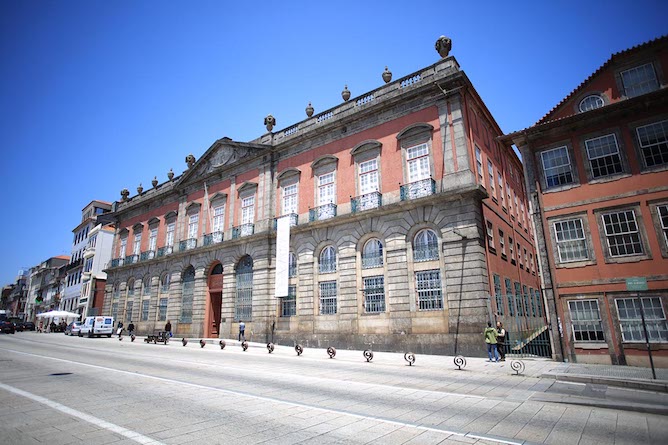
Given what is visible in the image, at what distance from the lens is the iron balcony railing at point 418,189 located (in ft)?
63.3

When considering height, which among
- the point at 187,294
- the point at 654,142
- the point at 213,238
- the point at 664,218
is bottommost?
the point at 187,294

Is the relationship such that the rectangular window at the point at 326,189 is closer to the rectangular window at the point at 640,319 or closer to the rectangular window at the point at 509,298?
the rectangular window at the point at 509,298

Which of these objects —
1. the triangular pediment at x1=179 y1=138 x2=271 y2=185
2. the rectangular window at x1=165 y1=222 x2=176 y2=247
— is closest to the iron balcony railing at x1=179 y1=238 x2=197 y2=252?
the rectangular window at x1=165 y1=222 x2=176 y2=247

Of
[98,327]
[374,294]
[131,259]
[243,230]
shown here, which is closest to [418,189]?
[374,294]

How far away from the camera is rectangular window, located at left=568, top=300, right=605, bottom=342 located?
13.9 metres

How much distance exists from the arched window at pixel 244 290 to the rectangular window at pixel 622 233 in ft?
69.2

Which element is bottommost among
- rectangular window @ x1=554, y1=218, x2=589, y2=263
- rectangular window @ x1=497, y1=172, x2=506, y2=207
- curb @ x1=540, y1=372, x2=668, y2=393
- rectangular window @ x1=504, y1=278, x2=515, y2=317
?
curb @ x1=540, y1=372, x2=668, y2=393

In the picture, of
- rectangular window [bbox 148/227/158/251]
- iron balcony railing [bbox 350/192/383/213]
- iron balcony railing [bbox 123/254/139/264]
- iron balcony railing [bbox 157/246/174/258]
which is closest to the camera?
iron balcony railing [bbox 350/192/383/213]

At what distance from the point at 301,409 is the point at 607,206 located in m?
14.6

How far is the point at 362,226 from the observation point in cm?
2136

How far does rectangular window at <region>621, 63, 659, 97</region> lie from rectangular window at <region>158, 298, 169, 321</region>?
35.3 m

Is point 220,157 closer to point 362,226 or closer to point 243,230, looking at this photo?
point 243,230

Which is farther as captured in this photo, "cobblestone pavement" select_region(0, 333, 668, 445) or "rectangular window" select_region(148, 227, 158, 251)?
"rectangular window" select_region(148, 227, 158, 251)

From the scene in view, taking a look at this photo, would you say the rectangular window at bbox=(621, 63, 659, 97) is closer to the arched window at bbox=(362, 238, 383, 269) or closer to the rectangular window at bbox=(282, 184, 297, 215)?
the arched window at bbox=(362, 238, 383, 269)
